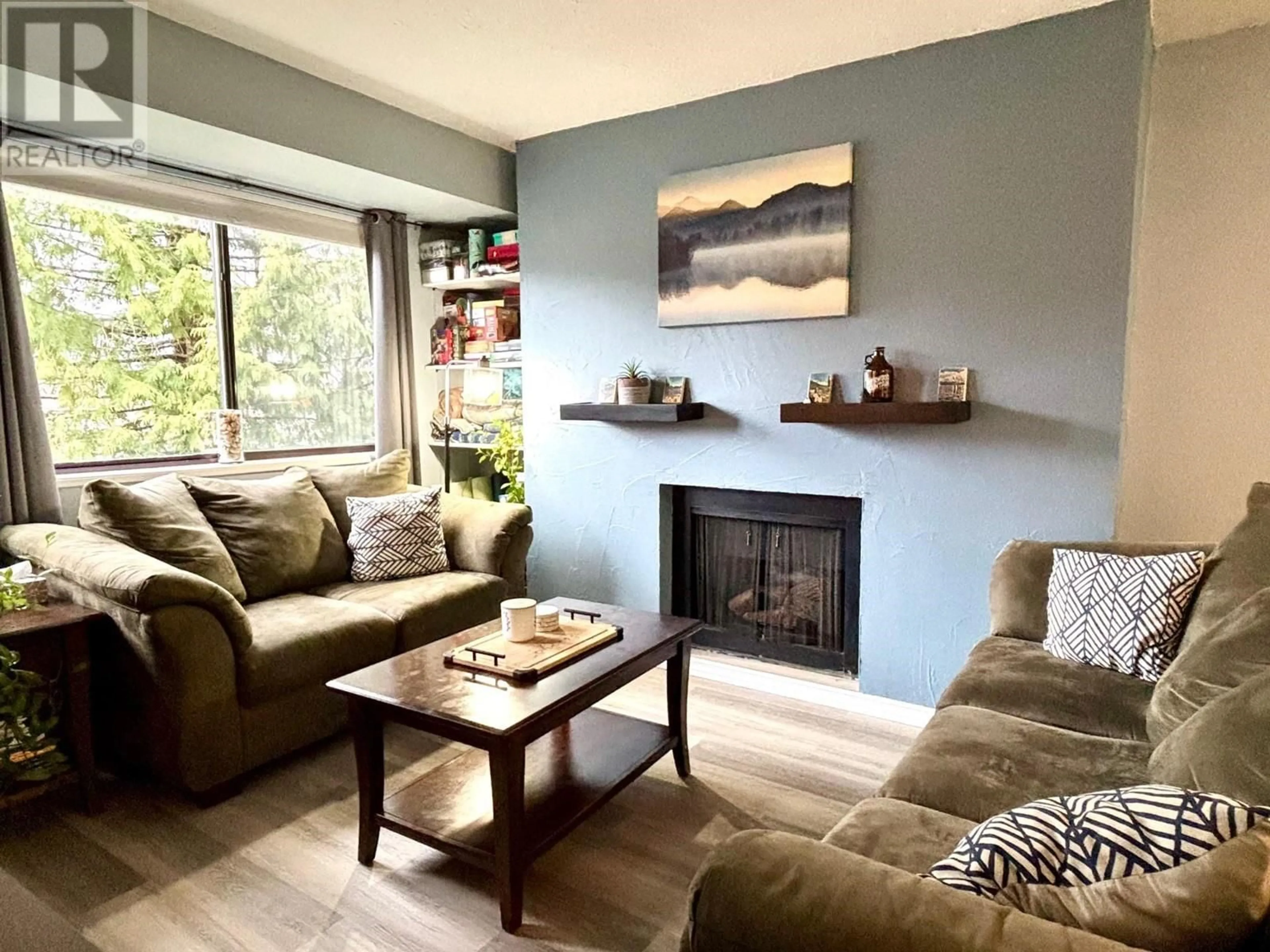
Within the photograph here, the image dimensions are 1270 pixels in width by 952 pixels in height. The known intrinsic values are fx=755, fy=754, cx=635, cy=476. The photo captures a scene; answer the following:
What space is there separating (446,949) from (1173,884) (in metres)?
1.46

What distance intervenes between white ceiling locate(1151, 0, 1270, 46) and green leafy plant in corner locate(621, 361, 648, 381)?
2.11 m

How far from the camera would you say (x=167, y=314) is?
3227 mm

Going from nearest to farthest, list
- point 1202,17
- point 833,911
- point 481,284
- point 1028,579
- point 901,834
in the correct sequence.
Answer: point 833,911, point 901,834, point 1028,579, point 1202,17, point 481,284

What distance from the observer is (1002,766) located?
1.55 meters

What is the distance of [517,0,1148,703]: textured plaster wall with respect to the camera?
7.98ft

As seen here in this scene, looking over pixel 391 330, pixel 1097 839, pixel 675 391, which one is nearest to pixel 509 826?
pixel 1097 839

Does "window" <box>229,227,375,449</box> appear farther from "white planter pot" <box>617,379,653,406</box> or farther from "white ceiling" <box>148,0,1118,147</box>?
"white planter pot" <box>617,379,653,406</box>

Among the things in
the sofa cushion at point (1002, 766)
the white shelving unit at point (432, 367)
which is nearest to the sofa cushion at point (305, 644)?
the white shelving unit at point (432, 367)

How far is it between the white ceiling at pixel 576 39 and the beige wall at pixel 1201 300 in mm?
388

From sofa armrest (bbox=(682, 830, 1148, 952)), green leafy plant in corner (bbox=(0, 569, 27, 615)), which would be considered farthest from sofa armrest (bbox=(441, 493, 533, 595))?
sofa armrest (bbox=(682, 830, 1148, 952))

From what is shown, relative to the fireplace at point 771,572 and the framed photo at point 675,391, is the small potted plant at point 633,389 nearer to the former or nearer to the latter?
the framed photo at point 675,391

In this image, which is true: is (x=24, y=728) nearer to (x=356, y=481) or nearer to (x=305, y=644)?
(x=305, y=644)

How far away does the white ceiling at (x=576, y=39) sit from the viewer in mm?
2379

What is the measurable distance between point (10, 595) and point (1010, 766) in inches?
102
